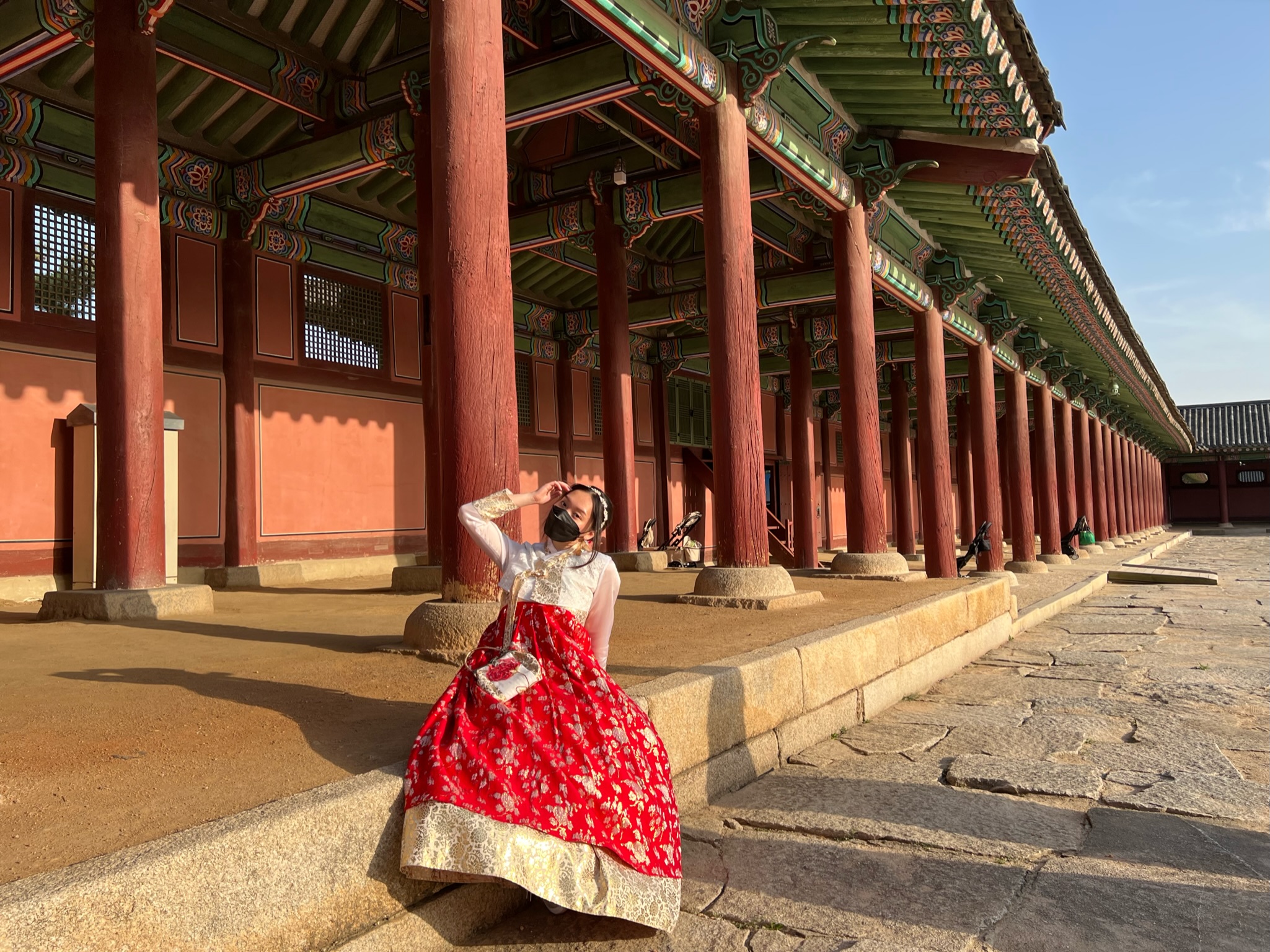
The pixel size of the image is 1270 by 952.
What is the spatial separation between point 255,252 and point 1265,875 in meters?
10.9

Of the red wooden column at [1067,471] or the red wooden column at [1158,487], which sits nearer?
the red wooden column at [1067,471]

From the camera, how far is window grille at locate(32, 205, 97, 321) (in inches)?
346

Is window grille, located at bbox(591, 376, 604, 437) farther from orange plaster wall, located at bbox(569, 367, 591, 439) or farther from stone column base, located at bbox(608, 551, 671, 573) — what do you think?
stone column base, located at bbox(608, 551, 671, 573)

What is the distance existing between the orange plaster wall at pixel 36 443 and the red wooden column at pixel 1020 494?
45.9 ft

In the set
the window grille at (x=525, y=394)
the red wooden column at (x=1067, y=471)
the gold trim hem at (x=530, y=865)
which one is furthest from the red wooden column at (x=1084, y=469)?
the gold trim hem at (x=530, y=865)

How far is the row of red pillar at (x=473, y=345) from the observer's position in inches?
167

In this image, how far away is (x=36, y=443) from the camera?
28.3ft

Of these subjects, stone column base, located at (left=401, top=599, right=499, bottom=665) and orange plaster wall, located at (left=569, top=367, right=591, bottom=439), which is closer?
stone column base, located at (left=401, top=599, right=499, bottom=665)

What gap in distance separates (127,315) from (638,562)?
19.2 ft

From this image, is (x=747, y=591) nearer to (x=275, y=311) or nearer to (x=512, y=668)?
(x=512, y=668)

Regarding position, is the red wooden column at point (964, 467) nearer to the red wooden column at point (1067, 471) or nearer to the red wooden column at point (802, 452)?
the red wooden column at point (1067, 471)

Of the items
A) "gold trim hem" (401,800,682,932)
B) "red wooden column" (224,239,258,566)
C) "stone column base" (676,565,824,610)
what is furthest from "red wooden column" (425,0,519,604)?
"red wooden column" (224,239,258,566)

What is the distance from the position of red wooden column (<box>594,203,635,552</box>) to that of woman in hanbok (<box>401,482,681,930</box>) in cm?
759

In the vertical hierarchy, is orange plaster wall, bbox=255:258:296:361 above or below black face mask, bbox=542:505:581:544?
above
